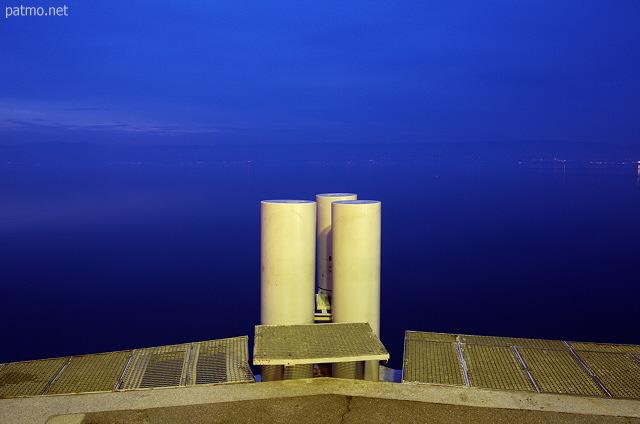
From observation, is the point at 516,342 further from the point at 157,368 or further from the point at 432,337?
the point at 157,368

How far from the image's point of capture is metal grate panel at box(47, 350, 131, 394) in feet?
22.6

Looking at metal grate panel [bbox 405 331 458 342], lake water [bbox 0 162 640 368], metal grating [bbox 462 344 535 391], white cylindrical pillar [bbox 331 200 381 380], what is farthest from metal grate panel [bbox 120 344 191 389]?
lake water [bbox 0 162 640 368]

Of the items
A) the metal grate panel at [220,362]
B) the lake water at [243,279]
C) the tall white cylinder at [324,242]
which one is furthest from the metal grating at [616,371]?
the lake water at [243,279]

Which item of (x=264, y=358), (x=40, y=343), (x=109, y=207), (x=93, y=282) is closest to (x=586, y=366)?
(x=264, y=358)

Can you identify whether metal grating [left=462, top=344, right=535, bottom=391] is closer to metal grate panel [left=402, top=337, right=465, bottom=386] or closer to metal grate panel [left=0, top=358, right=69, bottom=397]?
metal grate panel [left=402, top=337, right=465, bottom=386]

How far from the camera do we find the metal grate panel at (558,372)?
6.80 m

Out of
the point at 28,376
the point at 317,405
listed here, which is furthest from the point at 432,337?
the point at 28,376

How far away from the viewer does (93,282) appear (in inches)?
1126

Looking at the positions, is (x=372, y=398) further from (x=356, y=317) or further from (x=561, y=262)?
(x=561, y=262)

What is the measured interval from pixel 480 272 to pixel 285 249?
81.9 ft

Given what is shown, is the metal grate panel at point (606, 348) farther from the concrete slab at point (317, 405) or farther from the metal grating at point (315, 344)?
the metal grating at point (315, 344)

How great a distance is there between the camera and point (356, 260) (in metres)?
9.06

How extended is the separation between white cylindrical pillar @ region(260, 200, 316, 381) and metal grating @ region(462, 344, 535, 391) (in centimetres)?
293

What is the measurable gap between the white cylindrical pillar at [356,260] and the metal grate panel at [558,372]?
2618 mm
